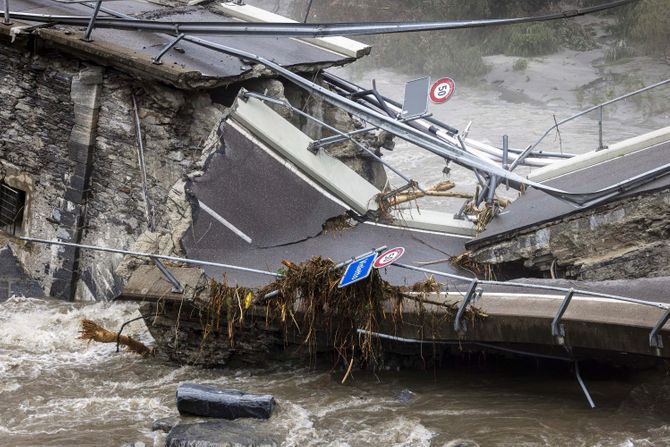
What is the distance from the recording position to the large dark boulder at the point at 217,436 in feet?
19.6

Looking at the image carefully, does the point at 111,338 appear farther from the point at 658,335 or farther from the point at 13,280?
the point at 658,335

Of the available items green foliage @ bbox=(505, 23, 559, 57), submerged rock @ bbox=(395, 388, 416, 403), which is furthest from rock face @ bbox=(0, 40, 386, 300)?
green foliage @ bbox=(505, 23, 559, 57)

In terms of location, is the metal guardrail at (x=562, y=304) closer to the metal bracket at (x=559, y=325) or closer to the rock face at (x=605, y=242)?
the metal bracket at (x=559, y=325)

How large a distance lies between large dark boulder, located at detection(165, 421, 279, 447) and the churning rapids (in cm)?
17

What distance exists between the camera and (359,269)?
20.5 feet

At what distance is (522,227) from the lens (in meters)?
7.97

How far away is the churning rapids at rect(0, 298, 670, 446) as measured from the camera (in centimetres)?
632

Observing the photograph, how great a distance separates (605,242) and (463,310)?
1658 millimetres

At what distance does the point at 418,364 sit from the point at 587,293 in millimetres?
1791

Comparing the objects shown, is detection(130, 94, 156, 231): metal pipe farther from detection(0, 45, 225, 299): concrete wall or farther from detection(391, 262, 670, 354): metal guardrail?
detection(391, 262, 670, 354): metal guardrail

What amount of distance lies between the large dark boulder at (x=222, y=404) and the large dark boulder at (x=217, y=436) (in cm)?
22

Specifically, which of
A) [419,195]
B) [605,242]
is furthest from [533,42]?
[605,242]

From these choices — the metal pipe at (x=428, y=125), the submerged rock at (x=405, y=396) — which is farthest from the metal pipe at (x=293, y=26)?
the submerged rock at (x=405, y=396)

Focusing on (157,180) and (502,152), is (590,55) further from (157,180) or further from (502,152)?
(157,180)
